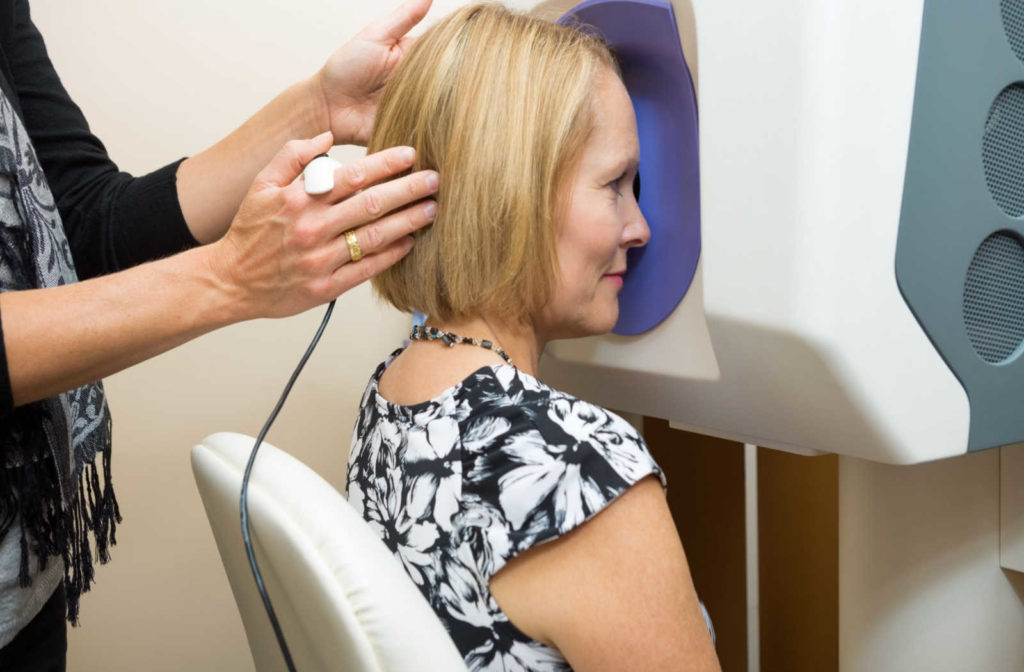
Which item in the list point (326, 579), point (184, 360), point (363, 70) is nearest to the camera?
point (326, 579)

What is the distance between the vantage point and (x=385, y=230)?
790mm

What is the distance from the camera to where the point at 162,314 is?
74 centimetres

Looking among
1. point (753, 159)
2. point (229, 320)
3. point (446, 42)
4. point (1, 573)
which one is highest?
point (446, 42)

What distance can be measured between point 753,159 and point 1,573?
0.71 metres

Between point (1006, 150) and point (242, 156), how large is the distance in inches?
30.1

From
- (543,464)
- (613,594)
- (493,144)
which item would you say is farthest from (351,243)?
(613,594)

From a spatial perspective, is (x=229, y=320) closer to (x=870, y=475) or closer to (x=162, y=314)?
(x=162, y=314)

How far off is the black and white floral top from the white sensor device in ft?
0.65

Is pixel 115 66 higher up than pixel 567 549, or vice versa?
pixel 115 66

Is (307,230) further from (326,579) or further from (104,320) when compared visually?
(326,579)

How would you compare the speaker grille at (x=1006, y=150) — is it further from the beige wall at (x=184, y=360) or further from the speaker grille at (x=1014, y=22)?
the beige wall at (x=184, y=360)

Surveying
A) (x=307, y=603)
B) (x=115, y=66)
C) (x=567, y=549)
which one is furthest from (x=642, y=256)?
(x=115, y=66)

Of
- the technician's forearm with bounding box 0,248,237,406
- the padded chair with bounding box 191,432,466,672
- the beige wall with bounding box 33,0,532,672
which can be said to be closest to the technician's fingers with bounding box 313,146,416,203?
the technician's forearm with bounding box 0,248,237,406

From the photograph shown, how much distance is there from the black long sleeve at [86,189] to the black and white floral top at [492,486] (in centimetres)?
46
